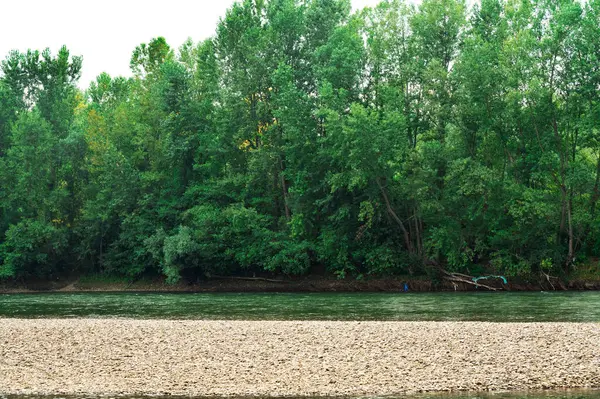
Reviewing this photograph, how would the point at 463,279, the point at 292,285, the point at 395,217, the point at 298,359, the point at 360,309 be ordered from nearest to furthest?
the point at 298,359 → the point at 360,309 → the point at 463,279 → the point at 395,217 → the point at 292,285

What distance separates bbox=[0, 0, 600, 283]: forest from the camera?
42.7 m

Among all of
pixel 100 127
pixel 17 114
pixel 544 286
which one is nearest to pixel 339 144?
pixel 544 286

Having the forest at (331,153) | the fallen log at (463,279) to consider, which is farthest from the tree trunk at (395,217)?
the fallen log at (463,279)

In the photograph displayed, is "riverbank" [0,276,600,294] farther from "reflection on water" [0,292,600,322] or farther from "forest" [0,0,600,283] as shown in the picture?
"reflection on water" [0,292,600,322]

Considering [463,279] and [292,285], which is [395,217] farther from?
[292,285]

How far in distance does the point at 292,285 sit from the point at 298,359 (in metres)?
33.5

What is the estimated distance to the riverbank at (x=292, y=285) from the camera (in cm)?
4159

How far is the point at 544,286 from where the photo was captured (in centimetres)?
4112

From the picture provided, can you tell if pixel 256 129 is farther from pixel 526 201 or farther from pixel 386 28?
pixel 526 201

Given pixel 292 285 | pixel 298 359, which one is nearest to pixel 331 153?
pixel 292 285

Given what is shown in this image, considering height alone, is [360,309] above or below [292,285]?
below

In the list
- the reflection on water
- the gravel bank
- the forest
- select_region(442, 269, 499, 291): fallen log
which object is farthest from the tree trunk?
the gravel bank

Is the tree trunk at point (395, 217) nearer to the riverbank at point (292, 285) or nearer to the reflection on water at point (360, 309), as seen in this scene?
the riverbank at point (292, 285)

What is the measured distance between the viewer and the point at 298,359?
14812 mm
